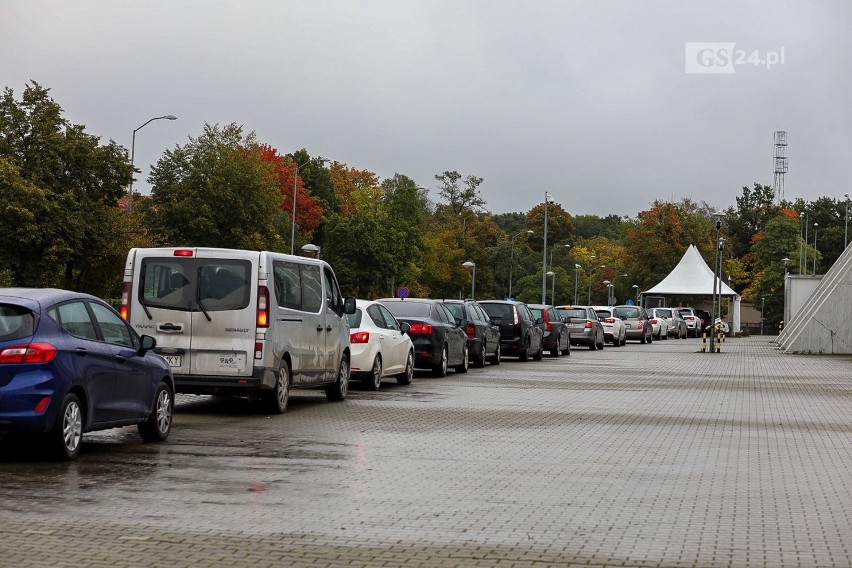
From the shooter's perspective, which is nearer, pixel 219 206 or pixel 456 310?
pixel 456 310

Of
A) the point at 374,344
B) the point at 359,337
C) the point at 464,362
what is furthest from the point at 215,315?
the point at 464,362

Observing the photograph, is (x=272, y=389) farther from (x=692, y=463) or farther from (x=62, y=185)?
(x=62, y=185)

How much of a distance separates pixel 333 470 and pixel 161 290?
6.07 m

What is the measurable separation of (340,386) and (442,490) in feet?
32.0

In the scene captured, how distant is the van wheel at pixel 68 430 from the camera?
11086 mm

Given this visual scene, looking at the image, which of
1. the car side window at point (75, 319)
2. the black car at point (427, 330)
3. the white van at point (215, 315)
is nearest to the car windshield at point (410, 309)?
the black car at point (427, 330)

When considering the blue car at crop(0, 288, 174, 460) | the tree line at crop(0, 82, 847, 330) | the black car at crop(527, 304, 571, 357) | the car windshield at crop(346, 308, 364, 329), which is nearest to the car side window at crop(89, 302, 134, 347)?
the blue car at crop(0, 288, 174, 460)

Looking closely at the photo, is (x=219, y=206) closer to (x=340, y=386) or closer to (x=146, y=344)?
(x=340, y=386)

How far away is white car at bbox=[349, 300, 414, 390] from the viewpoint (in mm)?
22047

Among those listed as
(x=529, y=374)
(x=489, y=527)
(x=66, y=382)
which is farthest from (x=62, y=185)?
(x=489, y=527)

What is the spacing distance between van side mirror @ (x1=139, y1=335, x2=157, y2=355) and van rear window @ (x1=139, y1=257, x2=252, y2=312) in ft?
11.6

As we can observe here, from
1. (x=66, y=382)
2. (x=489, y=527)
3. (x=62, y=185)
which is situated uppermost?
(x=62, y=185)

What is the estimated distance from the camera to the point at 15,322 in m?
11.1

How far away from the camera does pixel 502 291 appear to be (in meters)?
138
